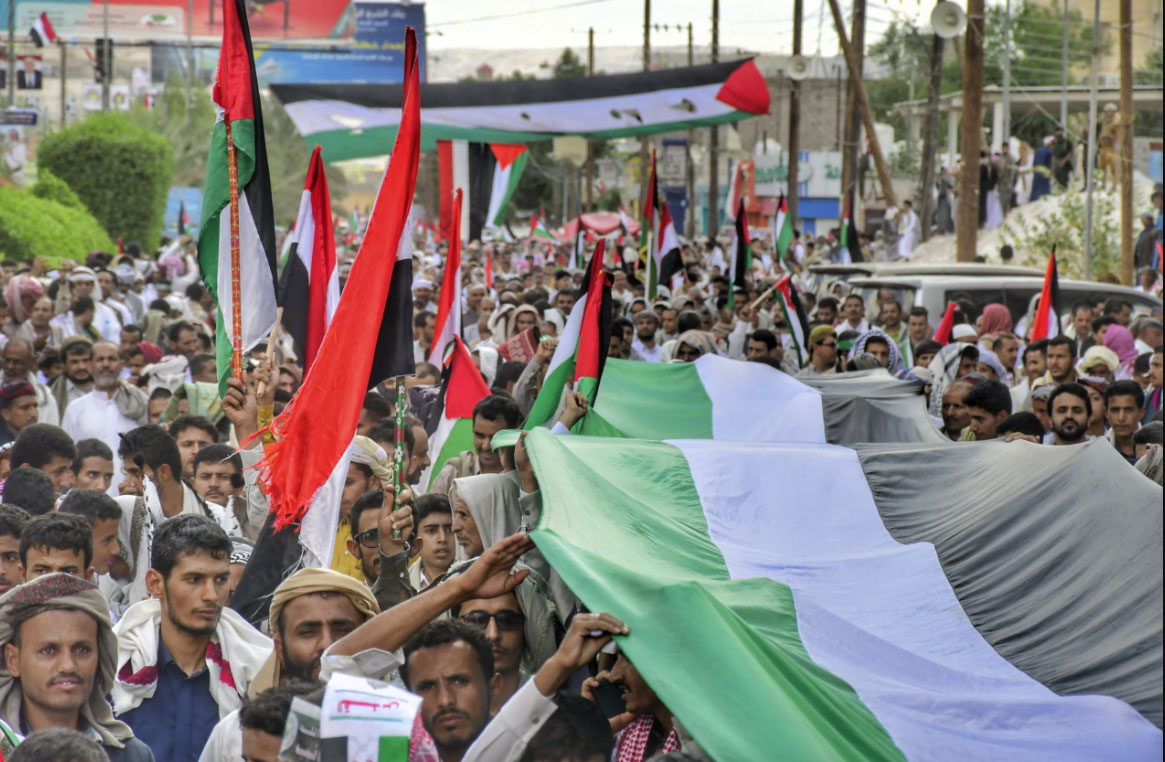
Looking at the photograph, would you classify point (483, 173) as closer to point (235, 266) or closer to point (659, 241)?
point (659, 241)

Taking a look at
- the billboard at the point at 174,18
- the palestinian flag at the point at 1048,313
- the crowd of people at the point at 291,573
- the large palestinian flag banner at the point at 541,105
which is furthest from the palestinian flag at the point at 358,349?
the billboard at the point at 174,18

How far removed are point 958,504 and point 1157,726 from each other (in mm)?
1656

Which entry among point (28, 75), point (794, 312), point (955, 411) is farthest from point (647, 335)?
point (28, 75)

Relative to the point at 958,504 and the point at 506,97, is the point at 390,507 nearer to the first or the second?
the point at 958,504

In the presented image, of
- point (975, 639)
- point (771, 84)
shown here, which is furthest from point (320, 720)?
point (771, 84)

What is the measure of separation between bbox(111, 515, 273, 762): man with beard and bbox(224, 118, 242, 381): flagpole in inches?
52.1

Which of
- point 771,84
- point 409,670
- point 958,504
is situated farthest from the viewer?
point 771,84

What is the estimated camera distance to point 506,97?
18312 millimetres

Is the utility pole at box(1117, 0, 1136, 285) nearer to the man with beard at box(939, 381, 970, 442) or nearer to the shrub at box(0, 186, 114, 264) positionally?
the man with beard at box(939, 381, 970, 442)

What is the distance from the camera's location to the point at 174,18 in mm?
60125

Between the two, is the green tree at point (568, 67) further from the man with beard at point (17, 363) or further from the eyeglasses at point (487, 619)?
the eyeglasses at point (487, 619)

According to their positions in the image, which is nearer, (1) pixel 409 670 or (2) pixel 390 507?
(1) pixel 409 670

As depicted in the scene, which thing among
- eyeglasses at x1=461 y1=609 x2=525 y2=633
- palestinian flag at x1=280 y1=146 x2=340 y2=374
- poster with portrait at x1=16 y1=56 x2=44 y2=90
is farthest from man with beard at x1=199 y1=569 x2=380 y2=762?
poster with portrait at x1=16 y1=56 x2=44 y2=90

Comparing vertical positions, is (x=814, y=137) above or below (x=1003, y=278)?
above
